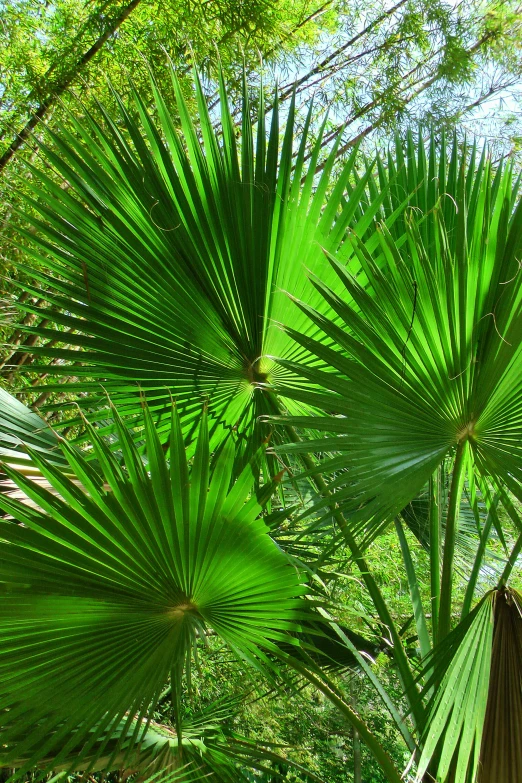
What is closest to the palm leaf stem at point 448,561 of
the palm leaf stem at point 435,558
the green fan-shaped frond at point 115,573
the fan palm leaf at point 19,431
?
the palm leaf stem at point 435,558

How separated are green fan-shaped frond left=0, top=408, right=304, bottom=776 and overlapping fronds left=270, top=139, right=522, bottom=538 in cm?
14

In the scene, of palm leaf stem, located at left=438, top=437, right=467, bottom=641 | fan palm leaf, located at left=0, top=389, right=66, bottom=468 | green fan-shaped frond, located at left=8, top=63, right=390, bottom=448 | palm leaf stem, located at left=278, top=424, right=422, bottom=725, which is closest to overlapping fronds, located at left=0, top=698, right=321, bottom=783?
palm leaf stem, located at left=278, top=424, right=422, bottom=725

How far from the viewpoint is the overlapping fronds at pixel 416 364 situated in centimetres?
86

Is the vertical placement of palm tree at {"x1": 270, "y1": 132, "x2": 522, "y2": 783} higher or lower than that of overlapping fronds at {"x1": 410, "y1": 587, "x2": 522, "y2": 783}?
higher

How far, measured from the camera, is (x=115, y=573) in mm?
878

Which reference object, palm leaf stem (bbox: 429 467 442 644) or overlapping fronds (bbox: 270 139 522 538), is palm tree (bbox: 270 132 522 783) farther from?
palm leaf stem (bbox: 429 467 442 644)

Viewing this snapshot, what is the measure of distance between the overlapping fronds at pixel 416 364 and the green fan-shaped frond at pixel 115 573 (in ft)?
0.46

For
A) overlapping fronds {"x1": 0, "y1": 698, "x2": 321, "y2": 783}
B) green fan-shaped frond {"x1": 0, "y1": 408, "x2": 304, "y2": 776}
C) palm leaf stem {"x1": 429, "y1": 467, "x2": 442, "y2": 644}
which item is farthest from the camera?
overlapping fronds {"x1": 0, "y1": 698, "x2": 321, "y2": 783}

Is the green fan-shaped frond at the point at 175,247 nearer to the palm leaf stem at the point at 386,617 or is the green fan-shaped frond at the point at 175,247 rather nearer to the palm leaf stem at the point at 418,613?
the palm leaf stem at the point at 386,617

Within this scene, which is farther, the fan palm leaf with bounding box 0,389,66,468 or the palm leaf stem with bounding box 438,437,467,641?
the fan palm leaf with bounding box 0,389,66,468

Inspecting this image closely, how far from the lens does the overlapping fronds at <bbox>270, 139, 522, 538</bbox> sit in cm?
86

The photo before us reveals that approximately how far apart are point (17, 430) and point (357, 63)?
9.47 feet

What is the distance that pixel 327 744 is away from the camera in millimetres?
3219

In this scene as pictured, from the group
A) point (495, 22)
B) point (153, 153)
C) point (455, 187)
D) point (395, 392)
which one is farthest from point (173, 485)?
point (495, 22)
